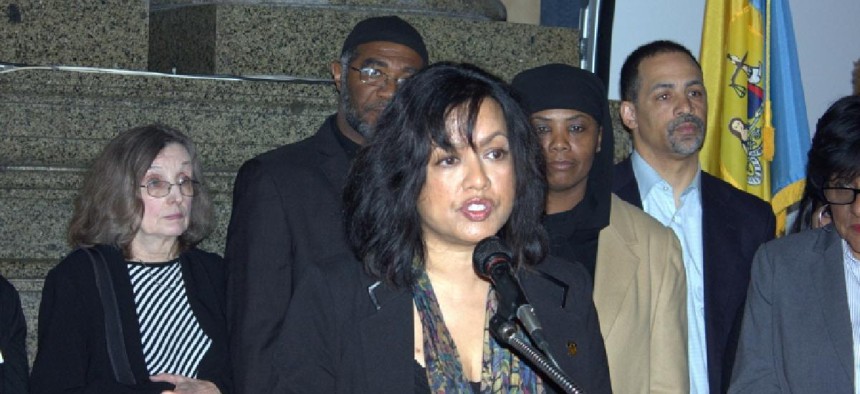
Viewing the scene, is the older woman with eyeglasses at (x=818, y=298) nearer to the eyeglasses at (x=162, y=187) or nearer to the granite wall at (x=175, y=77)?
the eyeglasses at (x=162, y=187)

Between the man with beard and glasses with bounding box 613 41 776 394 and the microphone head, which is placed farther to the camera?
the man with beard and glasses with bounding box 613 41 776 394

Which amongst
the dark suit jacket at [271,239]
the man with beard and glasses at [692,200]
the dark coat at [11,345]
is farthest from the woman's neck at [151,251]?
the man with beard and glasses at [692,200]

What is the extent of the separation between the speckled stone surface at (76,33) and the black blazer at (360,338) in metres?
3.14

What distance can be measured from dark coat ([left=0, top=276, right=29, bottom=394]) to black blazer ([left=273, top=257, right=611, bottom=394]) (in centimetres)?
139

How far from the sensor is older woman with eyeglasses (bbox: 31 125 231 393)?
14.3ft

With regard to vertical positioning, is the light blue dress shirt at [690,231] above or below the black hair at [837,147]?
below

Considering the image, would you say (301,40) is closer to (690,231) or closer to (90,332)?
(690,231)

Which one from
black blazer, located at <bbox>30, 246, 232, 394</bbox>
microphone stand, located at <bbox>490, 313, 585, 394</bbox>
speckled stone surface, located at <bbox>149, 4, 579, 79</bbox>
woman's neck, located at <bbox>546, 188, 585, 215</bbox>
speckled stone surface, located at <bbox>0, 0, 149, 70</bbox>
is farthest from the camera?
A: speckled stone surface, located at <bbox>149, 4, 579, 79</bbox>

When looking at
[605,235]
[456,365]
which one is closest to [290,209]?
[605,235]

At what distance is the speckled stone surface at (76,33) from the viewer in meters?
6.00

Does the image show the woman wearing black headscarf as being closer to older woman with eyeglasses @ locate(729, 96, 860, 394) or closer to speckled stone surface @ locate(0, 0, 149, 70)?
older woman with eyeglasses @ locate(729, 96, 860, 394)

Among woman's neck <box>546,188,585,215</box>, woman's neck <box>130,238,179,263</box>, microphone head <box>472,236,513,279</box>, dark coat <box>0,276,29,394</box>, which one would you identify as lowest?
dark coat <box>0,276,29,394</box>

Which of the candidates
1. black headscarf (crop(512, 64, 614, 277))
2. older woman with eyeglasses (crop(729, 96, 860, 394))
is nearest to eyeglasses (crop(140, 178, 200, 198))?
black headscarf (crop(512, 64, 614, 277))

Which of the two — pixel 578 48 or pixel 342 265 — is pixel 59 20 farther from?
pixel 342 265
